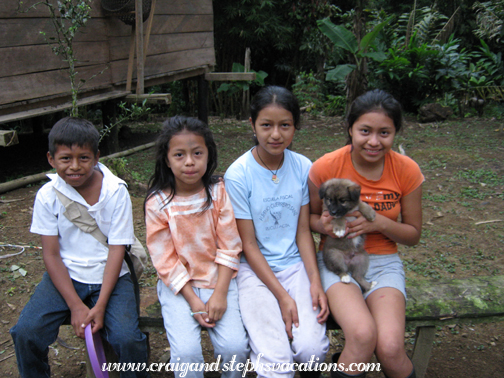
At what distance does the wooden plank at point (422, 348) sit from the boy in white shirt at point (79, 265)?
63.8 inches

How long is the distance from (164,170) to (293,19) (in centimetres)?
1197

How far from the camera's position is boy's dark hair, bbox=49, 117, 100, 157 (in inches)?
92.7

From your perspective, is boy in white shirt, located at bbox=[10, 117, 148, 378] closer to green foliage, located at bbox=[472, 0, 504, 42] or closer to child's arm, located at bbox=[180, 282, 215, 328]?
child's arm, located at bbox=[180, 282, 215, 328]

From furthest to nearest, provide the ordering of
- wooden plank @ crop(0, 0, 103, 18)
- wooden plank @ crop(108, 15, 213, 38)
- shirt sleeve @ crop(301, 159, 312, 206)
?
wooden plank @ crop(108, 15, 213, 38) < wooden plank @ crop(0, 0, 103, 18) < shirt sleeve @ crop(301, 159, 312, 206)

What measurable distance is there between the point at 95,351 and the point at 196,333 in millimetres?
549

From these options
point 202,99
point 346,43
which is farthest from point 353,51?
point 202,99

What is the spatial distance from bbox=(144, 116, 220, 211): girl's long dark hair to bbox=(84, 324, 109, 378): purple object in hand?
0.78 m

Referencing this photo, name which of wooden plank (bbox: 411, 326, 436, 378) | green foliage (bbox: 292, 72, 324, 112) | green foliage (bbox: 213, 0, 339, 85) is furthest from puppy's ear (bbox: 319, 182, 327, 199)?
green foliage (bbox: 213, 0, 339, 85)

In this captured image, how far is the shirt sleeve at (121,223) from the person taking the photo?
96.6 inches

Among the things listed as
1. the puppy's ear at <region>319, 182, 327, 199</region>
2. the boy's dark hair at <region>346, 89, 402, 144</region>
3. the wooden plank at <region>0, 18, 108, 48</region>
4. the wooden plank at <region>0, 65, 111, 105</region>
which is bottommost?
the puppy's ear at <region>319, 182, 327, 199</region>

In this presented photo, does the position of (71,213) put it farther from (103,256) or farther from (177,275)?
(177,275)

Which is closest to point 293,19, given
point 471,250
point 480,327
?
point 471,250

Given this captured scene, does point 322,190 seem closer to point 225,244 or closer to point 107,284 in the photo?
point 225,244

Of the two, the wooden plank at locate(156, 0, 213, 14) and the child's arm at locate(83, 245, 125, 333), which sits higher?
the wooden plank at locate(156, 0, 213, 14)
